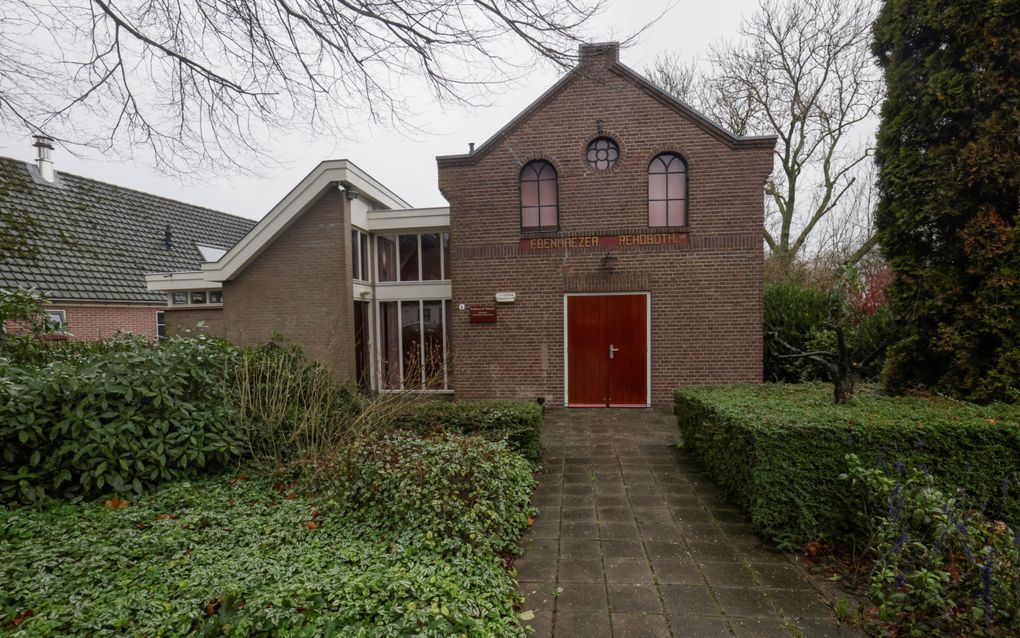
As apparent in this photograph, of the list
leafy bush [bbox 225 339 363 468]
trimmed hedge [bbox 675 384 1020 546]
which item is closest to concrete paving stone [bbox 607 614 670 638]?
trimmed hedge [bbox 675 384 1020 546]

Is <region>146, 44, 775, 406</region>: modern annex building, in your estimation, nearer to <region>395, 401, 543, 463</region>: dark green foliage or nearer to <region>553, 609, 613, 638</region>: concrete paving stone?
<region>395, 401, 543, 463</region>: dark green foliage

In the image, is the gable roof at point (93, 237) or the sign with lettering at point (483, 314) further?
the gable roof at point (93, 237)

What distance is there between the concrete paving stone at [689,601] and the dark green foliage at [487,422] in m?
2.52

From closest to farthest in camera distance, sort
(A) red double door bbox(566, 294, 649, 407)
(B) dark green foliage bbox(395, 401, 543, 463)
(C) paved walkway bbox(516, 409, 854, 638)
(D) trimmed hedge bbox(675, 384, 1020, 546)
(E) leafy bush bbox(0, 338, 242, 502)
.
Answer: (C) paved walkway bbox(516, 409, 854, 638) → (D) trimmed hedge bbox(675, 384, 1020, 546) → (E) leafy bush bbox(0, 338, 242, 502) → (B) dark green foliage bbox(395, 401, 543, 463) → (A) red double door bbox(566, 294, 649, 407)

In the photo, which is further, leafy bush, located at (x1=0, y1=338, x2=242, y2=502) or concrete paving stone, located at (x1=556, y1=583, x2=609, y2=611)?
leafy bush, located at (x1=0, y1=338, x2=242, y2=502)

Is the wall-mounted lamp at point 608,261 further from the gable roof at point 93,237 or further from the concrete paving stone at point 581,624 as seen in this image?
the gable roof at point 93,237

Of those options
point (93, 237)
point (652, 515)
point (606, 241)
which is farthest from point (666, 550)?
point (93, 237)

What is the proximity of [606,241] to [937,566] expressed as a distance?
23.0 feet

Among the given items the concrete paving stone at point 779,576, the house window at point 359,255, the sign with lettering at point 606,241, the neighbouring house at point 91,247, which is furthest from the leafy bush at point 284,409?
the neighbouring house at point 91,247

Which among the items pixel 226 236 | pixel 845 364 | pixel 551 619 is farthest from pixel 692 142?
pixel 226 236

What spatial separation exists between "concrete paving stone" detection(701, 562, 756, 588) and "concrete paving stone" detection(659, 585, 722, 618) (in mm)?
146

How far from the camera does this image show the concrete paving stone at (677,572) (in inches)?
128

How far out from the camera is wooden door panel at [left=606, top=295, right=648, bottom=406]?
358 inches

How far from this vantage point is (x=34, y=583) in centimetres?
280
